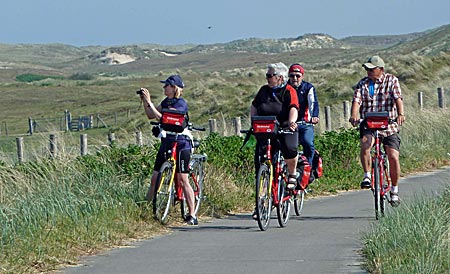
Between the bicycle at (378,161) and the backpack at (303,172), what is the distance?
934 mm

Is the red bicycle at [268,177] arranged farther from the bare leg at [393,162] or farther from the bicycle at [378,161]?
the bare leg at [393,162]

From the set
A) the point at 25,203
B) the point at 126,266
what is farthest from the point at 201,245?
the point at 25,203

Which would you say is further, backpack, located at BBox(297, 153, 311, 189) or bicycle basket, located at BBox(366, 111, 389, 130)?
backpack, located at BBox(297, 153, 311, 189)

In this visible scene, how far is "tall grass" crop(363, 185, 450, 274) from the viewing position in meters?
8.21

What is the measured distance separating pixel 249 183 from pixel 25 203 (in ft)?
15.1

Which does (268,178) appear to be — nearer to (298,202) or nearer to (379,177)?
(379,177)

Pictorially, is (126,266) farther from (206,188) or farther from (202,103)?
(202,103)

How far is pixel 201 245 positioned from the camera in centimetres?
1048

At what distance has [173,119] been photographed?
11.5m

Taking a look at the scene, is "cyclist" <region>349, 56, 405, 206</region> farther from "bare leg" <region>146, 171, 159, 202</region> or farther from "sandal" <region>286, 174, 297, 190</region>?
"bare leg" <region>146, 171, 159, 202</region>

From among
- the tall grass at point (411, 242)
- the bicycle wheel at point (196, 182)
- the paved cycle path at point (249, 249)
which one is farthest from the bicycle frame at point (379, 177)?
the bicycle wheel at point (196, 182)

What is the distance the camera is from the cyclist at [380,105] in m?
12.1

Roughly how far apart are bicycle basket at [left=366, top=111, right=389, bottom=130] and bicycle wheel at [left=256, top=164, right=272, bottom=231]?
1.45 meters

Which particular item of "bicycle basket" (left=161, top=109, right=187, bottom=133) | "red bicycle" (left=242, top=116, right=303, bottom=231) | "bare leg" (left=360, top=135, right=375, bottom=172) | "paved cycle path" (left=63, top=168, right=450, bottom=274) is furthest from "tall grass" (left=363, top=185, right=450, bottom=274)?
"bicycle basket" (left=161, top=109, right=187, bottom=133)
